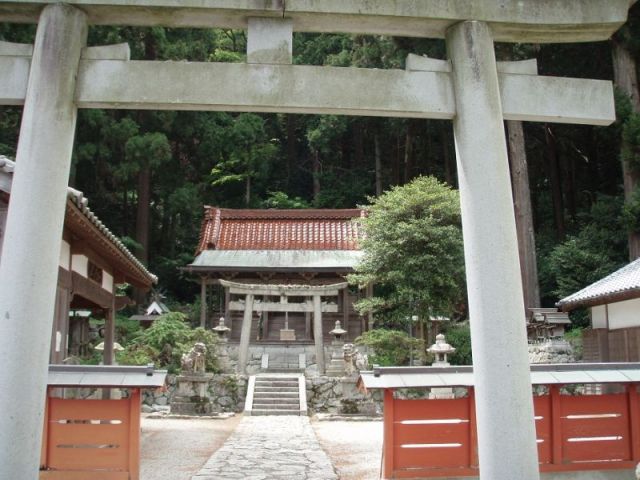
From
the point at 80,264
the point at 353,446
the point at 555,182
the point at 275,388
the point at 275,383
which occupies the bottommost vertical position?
the point at 353,446

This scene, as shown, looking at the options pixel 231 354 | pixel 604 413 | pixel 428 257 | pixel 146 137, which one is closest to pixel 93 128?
pixel 146 137

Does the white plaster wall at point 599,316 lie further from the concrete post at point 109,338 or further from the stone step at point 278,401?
the concrete post at point 109,338

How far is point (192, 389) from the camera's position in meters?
16.4

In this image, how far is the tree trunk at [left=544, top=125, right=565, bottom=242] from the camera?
26192mm

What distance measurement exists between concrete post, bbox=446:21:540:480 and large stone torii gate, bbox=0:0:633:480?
0.01 meters

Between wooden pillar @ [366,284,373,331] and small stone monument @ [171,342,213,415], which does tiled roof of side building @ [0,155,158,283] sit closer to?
small stone monument @ [171,342,213,415]

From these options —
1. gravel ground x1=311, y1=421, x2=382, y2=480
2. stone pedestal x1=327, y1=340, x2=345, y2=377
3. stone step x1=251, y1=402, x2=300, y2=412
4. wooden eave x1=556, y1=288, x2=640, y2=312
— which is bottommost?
gravel ground x1=311, y1=421, x2=382, y2=480

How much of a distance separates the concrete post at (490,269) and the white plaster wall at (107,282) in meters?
9.58

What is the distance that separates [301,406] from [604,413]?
9.99 m

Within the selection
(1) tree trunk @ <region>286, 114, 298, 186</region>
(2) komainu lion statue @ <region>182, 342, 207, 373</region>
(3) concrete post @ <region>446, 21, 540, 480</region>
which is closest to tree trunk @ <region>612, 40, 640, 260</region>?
(2) komainu lion statue @ <region>182, 342, 207, 373</region>

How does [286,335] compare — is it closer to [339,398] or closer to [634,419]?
[339,398]

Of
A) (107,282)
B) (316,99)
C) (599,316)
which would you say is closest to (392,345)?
(599,316)

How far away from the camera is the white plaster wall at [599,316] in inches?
518

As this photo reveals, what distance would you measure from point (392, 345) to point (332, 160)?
20.7m
